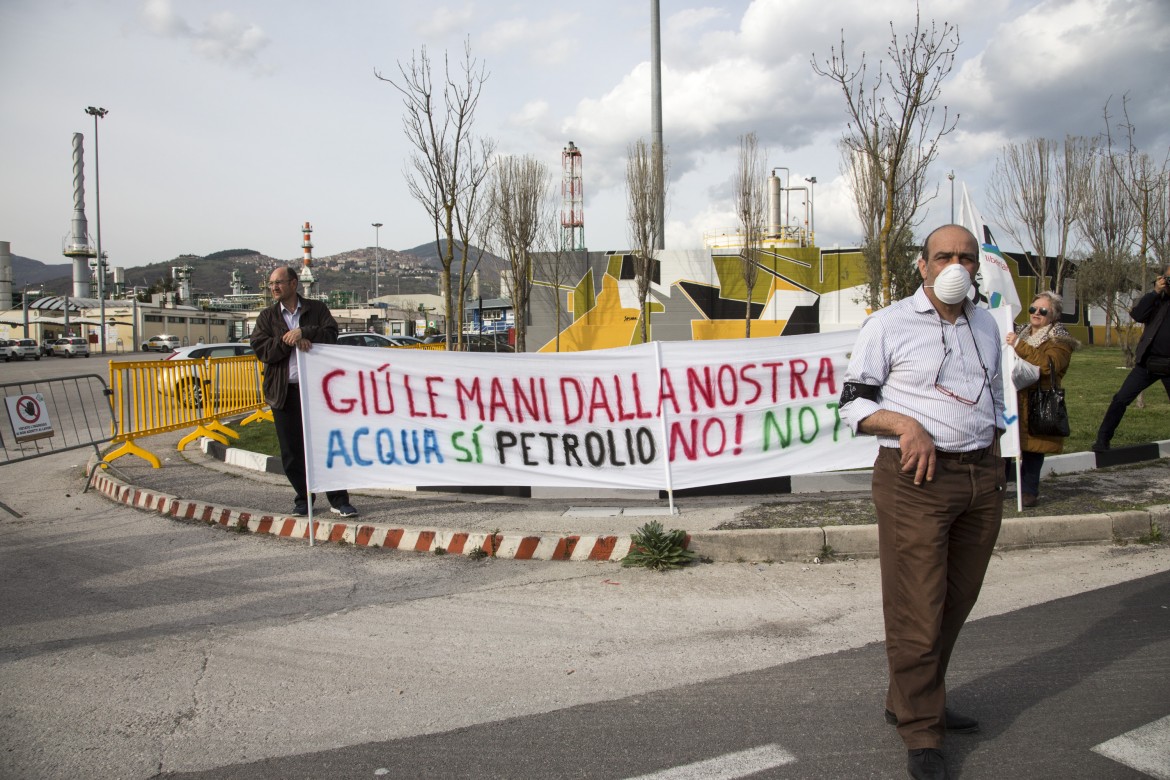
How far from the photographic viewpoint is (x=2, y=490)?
9125 millimetres

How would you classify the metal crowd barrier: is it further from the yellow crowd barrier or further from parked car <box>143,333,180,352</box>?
parked car <box>143,333,180,352</box>

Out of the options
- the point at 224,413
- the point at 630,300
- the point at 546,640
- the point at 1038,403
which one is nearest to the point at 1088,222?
the point at 630,300

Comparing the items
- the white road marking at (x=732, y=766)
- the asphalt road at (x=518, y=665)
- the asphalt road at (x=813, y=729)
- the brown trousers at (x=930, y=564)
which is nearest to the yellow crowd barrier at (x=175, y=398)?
the asphalt road at (x=518, y=665)

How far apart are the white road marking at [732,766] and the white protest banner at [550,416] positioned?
377 centimetres

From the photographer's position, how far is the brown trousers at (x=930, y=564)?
292 centimetres

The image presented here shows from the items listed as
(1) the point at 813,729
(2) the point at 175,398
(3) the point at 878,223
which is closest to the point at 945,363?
(1) the point at 813,729

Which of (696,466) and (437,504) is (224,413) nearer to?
(437,504)

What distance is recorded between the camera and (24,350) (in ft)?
169

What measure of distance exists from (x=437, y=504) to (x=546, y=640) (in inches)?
130

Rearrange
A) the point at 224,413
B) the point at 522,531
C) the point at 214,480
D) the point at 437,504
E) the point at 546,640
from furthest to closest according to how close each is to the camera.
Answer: the point at 224,413
the point at 214,480
the point at 437,504
the point at 522,531
the point at 546,640

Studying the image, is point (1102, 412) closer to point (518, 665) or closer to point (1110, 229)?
point (518, 665)

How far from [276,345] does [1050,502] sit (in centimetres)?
686

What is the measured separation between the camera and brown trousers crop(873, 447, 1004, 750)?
2.92 meters

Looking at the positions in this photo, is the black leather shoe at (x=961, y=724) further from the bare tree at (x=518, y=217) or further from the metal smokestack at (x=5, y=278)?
the metal smokestack at (x=5, y=278)
